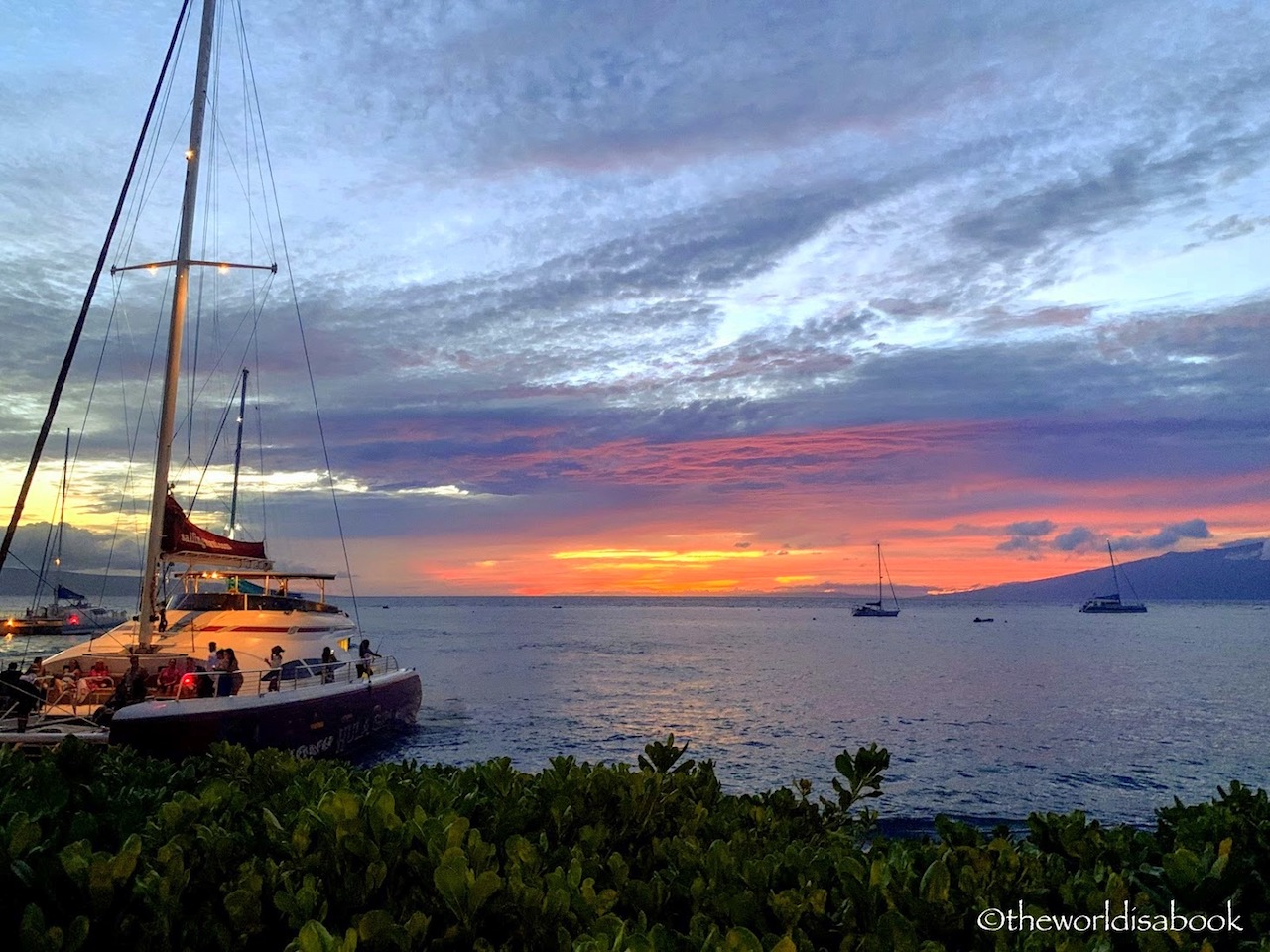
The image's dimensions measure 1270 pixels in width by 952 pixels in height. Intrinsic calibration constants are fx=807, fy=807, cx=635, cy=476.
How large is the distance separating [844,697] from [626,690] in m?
13.5

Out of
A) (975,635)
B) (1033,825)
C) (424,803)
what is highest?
(424,803)

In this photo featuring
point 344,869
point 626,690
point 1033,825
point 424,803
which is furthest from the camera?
point 626,690

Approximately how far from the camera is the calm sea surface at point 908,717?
26.5 m

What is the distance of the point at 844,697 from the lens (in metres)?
48.2

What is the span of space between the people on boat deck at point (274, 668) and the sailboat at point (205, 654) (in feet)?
0.12

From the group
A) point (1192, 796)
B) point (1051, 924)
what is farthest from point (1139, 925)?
point (1192, 796)

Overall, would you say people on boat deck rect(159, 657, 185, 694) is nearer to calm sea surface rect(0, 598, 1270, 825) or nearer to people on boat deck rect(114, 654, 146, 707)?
people on boat deck rect(114, 654, 146, 707)

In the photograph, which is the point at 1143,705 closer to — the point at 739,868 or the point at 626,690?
the point at 626,690

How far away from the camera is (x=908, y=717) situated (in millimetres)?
Answer: 40594

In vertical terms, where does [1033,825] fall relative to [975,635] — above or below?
above

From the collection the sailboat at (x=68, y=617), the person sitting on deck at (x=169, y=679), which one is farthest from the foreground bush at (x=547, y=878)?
the sailboat at (x=68, y=617)

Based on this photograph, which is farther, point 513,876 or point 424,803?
point 424,803

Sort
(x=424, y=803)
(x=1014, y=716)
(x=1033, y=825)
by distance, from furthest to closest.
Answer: (x=1014, y=716) → (x=1033, y=825) → (x=424, y=803)

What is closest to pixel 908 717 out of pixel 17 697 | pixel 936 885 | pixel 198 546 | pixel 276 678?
pixel 276 678
